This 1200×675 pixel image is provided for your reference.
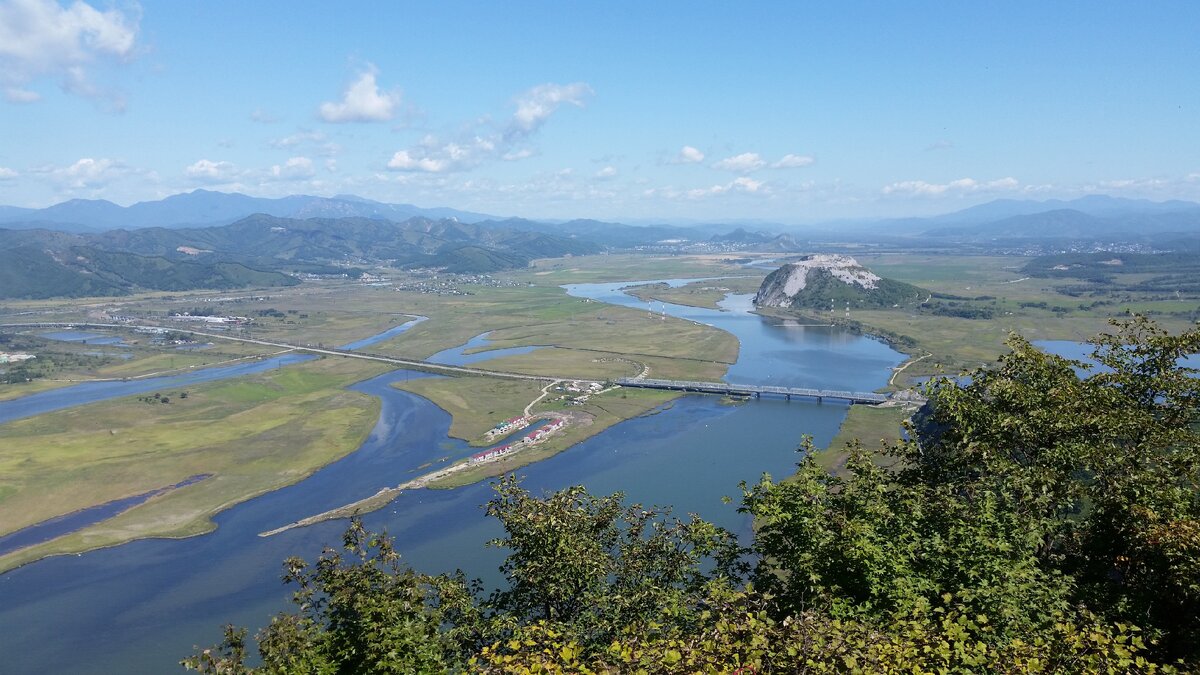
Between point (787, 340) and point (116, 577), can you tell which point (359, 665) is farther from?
point (787, 340)

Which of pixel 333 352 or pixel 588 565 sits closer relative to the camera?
pixel 588 565

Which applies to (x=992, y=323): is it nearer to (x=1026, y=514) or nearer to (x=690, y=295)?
(x=690, y=295)

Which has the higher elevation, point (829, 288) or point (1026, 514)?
point (1026, 514)

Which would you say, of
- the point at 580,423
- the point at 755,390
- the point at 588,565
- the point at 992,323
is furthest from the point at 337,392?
the point at 992,323

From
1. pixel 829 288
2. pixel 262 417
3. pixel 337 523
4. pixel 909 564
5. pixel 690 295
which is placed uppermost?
pixel 909 564

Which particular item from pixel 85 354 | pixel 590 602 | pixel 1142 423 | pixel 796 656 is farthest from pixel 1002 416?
pixel 85 354

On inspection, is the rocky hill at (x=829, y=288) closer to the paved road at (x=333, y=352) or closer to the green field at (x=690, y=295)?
the green field at (x=690, y=295)
